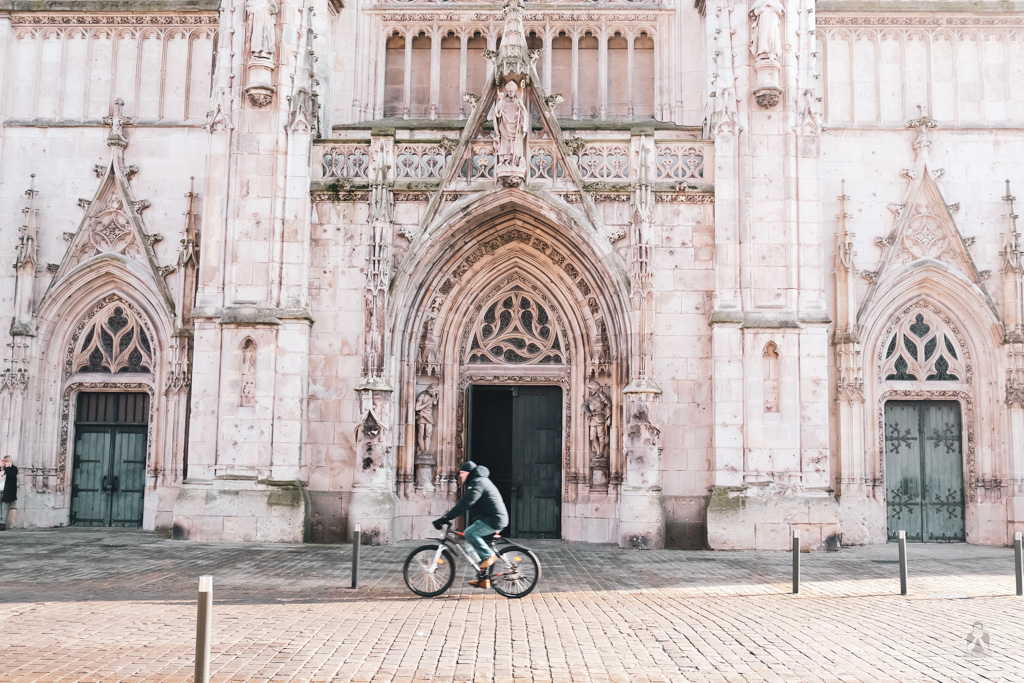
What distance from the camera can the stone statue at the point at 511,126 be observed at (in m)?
19.1

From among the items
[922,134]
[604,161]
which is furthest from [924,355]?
[604,161]

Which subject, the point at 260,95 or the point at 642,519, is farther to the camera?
the point at 260,95

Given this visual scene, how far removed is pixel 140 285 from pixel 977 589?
57.5ft

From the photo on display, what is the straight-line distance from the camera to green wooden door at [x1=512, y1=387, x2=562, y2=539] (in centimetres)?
2019

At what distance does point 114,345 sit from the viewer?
2177 cm

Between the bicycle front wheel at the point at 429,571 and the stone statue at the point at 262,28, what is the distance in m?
11.6

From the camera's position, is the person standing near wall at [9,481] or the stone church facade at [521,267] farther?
the person standing near wall at [9,481]

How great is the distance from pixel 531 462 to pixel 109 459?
9.66 metres

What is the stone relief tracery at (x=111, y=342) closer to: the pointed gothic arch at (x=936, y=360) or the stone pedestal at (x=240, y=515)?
the stone pedestal at (x=240, y=515)

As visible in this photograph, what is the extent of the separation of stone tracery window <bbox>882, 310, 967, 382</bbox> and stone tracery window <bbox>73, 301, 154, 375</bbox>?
1641cm

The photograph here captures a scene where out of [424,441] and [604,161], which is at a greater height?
[604,161]

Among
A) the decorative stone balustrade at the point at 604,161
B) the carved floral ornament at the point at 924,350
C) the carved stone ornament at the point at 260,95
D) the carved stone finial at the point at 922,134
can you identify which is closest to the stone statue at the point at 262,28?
the carved stone ornament at the point at 260,95

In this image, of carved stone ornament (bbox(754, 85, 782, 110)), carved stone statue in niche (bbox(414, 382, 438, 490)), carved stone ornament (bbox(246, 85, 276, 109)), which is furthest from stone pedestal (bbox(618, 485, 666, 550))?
carved stone ornament (bbox(246, 85, 276, 109))

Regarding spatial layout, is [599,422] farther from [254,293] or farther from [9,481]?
[9,481]
